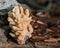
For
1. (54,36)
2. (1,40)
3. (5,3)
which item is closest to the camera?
(1,40)

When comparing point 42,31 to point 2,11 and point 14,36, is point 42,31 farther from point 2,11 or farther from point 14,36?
point 2,11

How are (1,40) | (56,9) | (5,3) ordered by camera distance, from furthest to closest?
(56,9) → (5,3) → (1,40)

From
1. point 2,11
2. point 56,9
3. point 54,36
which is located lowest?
point 56,9

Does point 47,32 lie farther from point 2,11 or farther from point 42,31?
point 2,11

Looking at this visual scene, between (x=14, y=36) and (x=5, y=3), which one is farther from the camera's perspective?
(x=5, y=3)

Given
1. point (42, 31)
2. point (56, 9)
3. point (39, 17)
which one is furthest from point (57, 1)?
point (42, 31)

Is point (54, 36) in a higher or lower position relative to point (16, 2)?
lower

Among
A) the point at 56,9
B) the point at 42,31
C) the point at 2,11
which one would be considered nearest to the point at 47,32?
the point at 42,31
